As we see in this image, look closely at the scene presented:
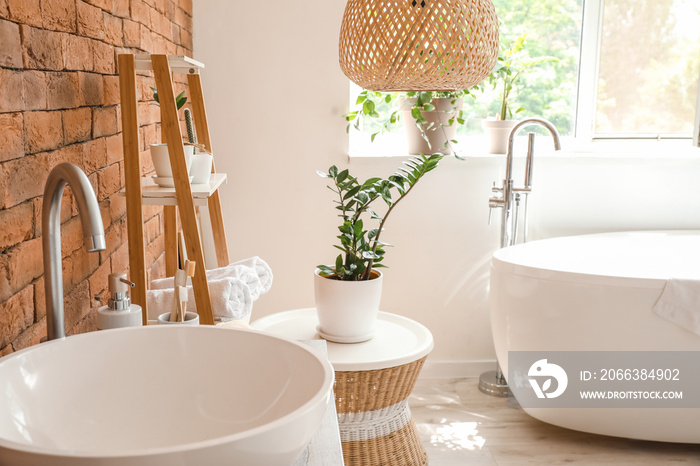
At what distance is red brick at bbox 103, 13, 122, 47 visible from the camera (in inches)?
55.9

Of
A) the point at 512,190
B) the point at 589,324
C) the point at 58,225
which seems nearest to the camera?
the point at 58,225

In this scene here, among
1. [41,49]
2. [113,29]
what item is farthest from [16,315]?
[113,29]

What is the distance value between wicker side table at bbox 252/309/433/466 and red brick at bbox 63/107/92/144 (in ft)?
3.03

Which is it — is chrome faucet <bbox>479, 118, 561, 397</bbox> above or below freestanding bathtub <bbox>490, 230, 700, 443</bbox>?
above

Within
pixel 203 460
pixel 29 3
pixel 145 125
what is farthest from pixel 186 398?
pixel 145 125

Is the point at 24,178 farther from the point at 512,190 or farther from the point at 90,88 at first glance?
the point at 512,190

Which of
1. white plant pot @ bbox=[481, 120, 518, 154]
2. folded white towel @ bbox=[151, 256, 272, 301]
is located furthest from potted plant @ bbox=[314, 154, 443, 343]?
white plant pot @ bbox=[481, 120, 518, 154]

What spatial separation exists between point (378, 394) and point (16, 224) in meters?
1.22

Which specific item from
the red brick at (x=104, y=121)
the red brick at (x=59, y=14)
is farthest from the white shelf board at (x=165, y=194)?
the red brick at (x=59, y=14)

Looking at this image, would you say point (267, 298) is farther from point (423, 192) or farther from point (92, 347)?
point (92, 347)

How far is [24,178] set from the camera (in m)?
1.00

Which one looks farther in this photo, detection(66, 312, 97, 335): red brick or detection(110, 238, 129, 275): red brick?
detection(110, 238, 129, 275): red brick

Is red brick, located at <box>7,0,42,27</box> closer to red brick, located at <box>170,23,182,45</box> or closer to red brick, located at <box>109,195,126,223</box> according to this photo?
red brick, located at <box>109,195,126,223</box>

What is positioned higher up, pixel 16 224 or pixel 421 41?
pixel 421 41
